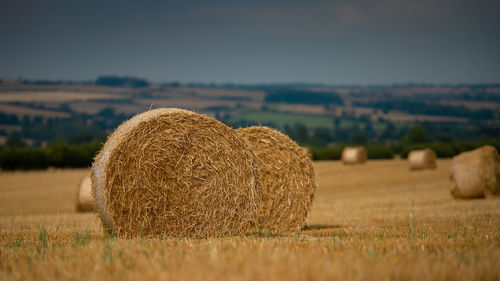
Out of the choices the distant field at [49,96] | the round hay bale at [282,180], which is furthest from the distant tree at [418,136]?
the round hay bale at [282,180]

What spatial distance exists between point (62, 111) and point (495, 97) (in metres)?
83.7

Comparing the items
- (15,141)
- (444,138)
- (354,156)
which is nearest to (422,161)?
(354,156)

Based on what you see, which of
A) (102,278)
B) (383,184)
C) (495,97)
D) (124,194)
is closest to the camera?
(102,278)

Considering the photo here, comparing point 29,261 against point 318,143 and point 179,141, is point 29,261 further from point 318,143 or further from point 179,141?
point 318,143

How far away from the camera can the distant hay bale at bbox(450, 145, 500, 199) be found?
54.0ft

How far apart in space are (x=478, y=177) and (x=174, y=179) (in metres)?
12.2

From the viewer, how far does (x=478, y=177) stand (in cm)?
1648

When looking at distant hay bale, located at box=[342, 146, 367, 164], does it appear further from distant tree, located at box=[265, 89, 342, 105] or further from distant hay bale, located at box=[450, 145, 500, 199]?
distant tree, located at box=[265, 89, 342, 105]

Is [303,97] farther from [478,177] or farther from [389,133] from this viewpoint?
[478,177]

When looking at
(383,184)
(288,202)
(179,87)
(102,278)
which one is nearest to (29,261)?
(102,278)

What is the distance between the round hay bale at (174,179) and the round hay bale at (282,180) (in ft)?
3.00

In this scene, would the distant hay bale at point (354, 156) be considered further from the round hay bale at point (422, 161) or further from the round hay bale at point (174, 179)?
the round hay bale at point (174, 179)

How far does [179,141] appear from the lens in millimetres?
7879

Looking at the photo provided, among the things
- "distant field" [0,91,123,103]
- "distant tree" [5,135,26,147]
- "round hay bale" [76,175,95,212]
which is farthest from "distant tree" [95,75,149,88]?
"round hay bale" [76,175,95,212]
